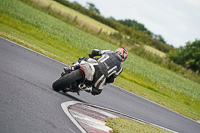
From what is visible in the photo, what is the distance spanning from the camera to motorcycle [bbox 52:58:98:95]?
6363 millimetres

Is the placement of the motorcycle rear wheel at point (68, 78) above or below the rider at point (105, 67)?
below

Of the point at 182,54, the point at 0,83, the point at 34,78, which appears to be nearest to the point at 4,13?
the point at 34,78

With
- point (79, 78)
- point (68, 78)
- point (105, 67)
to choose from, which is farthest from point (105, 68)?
point (68, 78)

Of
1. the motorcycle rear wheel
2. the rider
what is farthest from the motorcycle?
the rider

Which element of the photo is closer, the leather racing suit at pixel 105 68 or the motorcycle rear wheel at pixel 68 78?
the motorcycle rear wheel at pixel 68 78

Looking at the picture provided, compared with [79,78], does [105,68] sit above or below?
above

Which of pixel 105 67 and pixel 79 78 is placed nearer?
pixel 79 78

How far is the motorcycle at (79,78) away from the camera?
6363 millimetres

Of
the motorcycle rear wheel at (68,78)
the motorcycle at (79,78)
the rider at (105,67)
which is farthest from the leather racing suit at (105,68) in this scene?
the motorcycle rear wheel at (68,78)

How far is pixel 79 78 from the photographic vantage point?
6422 millimetres

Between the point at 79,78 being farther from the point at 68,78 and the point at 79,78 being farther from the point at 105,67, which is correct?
the point at 105,67

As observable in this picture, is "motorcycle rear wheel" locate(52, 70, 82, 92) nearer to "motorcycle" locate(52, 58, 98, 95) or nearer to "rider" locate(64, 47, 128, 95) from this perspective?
"motorcycle" locate(52, 58, 98, 95)

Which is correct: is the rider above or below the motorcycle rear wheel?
above

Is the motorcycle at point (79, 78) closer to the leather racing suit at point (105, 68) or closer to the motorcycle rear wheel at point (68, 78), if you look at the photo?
the motorcycle rear wheel at point (68, 78)
